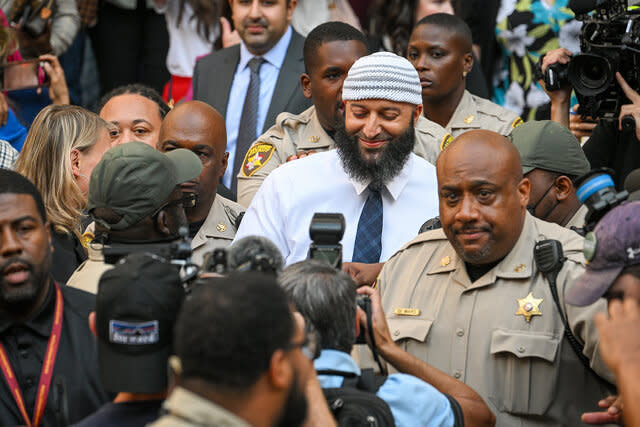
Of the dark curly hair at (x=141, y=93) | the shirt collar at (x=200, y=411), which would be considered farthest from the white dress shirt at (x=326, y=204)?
the shirt collar at (x=200, y=411)

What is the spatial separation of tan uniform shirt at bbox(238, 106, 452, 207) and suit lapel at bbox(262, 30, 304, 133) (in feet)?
2.06

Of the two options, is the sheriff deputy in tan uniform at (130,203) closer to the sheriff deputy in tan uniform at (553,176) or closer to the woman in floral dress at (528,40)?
the sheriff deputy in tan uniform at (553,176)

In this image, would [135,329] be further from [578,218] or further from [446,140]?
[446,140]

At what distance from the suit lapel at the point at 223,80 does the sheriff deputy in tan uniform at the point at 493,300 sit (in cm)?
298

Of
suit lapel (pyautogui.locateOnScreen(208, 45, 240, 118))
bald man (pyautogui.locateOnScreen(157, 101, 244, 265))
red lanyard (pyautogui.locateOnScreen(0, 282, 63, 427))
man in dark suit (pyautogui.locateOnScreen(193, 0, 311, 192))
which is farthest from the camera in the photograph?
suit lapel (pyautogui.locateOnScreen(208, 45, 240, 118))

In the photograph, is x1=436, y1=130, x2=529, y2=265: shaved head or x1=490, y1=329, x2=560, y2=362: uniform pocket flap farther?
x1=436, y1=130, x2=529, y2=265: shaved head

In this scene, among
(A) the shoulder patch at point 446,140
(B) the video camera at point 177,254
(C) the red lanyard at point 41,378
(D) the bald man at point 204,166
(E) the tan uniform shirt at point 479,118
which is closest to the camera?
(B) the video camera at point 177,254

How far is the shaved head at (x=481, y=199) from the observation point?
4.69 metres

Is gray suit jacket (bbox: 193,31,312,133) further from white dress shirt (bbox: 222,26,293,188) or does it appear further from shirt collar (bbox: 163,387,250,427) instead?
shirt collar (bbox: 163,387,250,427)

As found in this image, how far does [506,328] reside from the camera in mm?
4559

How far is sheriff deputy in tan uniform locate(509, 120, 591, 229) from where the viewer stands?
222 inches

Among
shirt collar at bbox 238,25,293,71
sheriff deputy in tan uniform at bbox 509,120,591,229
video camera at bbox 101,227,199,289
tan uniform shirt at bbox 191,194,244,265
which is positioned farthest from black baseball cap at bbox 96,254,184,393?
shirt collar at bbox 238,25,293,71

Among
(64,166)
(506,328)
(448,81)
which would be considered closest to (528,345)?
(506,328)

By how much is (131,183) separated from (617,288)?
2.14 metres
